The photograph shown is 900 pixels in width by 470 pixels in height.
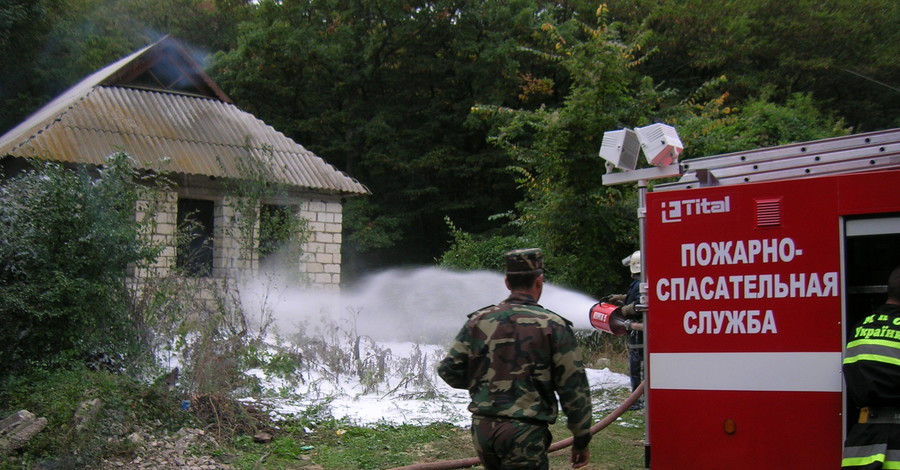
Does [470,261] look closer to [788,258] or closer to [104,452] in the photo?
[104,452]

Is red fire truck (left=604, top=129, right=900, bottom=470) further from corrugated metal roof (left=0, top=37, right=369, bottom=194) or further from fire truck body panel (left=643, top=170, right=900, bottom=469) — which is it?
corrugated metal roof (left=0, top=37, right=369, bottom=194)

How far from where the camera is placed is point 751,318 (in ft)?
14.8

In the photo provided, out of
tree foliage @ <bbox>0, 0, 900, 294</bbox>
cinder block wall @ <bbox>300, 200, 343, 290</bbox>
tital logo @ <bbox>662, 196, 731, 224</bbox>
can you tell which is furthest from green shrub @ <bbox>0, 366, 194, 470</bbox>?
tree foliage @ <bbox>0, 0, 900, 294</bbox>

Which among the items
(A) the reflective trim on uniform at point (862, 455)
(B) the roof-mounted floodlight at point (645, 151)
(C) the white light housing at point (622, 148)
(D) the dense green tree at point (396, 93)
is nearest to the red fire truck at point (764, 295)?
(A) the reflective trim on uniform at point (862, 455)

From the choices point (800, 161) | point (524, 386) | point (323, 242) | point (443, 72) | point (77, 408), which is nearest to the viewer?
point (524, 386)

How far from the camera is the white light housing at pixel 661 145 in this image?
5469mm

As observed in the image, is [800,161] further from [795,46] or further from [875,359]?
[795,46]

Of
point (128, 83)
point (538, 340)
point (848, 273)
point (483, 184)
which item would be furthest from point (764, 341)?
point (483, 184)

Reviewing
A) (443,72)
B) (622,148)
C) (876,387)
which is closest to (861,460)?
(876,387)

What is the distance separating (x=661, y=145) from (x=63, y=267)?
6.25 m

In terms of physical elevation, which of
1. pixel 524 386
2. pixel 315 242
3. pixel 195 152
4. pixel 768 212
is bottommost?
pixel 524 386

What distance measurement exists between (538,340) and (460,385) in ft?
1.98

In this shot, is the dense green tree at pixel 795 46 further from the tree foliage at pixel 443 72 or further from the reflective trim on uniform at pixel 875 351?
the reflective trim on uniform at pixel 875 351

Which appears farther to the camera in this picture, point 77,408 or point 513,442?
point 77,408
